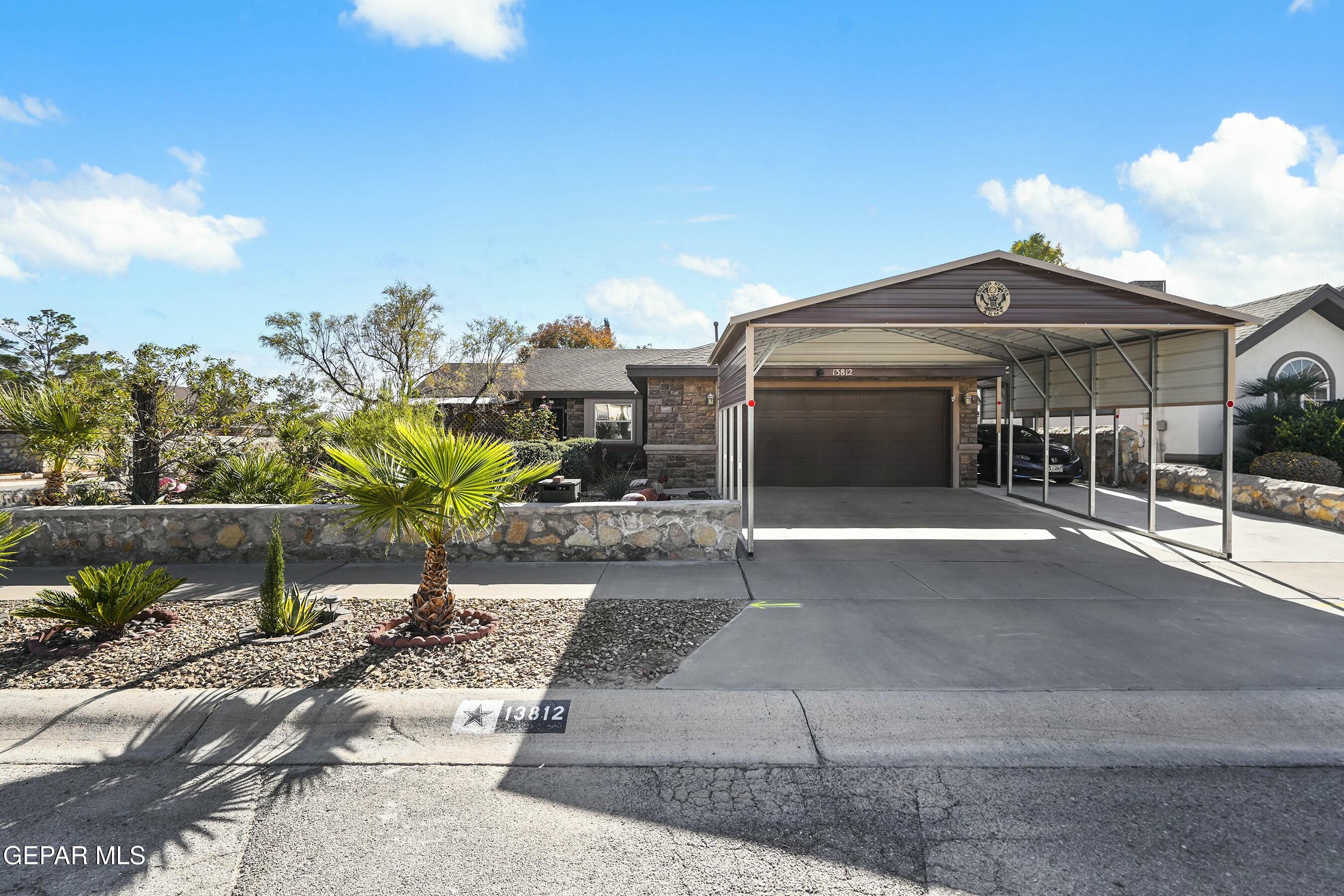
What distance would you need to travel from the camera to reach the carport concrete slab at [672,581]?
6.87 m

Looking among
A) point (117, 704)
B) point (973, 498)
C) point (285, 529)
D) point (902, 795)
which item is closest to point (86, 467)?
point (285, 529)

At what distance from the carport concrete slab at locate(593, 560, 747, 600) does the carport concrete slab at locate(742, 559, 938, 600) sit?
0.23m

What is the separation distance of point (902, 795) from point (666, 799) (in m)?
1.18

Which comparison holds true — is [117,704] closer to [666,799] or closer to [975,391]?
[666,799]

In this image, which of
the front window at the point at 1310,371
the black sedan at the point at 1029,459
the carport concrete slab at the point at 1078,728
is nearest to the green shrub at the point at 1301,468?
the black sedan at the point at 1029,459

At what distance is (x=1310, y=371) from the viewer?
56.8ft

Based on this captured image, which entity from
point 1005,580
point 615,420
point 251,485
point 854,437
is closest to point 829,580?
point 1005,580

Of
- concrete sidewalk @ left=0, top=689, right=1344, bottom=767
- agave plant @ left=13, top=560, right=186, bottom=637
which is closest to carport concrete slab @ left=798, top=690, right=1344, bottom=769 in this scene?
concrete sidewalk @ left=0, top=689, right=1344, bottom=767

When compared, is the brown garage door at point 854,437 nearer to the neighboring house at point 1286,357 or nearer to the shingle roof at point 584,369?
the shingle roof at point 584,369

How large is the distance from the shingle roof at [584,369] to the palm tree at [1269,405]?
12.6 metres

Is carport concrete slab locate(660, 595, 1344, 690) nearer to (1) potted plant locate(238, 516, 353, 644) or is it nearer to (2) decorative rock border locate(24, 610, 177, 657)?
(1) potted plant locate(238, 516, 353, 644)

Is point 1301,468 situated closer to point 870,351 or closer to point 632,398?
point 870,351

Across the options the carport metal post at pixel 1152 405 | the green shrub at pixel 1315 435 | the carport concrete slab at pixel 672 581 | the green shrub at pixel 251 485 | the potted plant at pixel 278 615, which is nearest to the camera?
the potted plant at pixel 278 615

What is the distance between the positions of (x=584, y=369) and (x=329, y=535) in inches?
569
